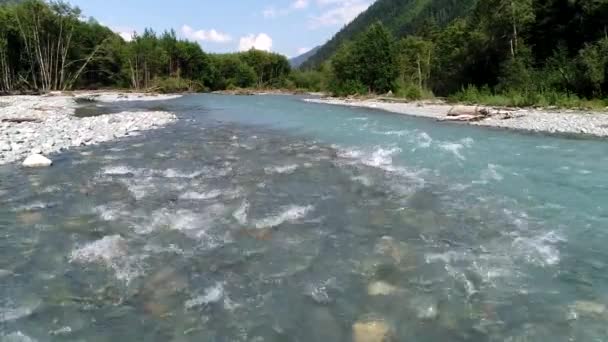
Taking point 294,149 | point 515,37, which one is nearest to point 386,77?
point 515,37

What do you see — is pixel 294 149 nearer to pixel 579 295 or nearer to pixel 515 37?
pixel 579 295

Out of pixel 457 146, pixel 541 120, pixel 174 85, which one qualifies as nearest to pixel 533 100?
pixel 541 120

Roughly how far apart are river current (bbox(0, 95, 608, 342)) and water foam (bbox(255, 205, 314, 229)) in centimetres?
7

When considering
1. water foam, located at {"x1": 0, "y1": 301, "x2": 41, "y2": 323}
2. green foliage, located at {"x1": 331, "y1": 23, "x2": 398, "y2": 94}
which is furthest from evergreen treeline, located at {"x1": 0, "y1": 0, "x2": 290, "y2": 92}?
water foam, located at {"x1": 0, "y1": 301, "x2": 41, "y2": 323}

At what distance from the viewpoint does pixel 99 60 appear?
256 feet

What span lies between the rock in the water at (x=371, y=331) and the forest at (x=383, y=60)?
2890 cm

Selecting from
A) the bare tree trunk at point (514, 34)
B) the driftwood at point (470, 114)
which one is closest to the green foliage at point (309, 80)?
the bare tree trunk at point (514, 34)

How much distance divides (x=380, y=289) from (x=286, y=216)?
3286 mm

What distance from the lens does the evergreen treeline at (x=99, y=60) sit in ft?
196

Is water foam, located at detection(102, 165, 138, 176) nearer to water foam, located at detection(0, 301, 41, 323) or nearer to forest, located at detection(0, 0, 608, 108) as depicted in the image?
water foam, located at detection(0, 301, 41, 323)

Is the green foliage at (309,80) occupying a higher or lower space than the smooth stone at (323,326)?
higher

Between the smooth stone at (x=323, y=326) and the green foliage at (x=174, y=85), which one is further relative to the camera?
the green foliage at (x=174, y=85)

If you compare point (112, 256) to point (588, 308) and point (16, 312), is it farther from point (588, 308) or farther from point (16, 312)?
point (588, 308)

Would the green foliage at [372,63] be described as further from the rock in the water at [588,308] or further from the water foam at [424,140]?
the rock in the water at [588,308]
